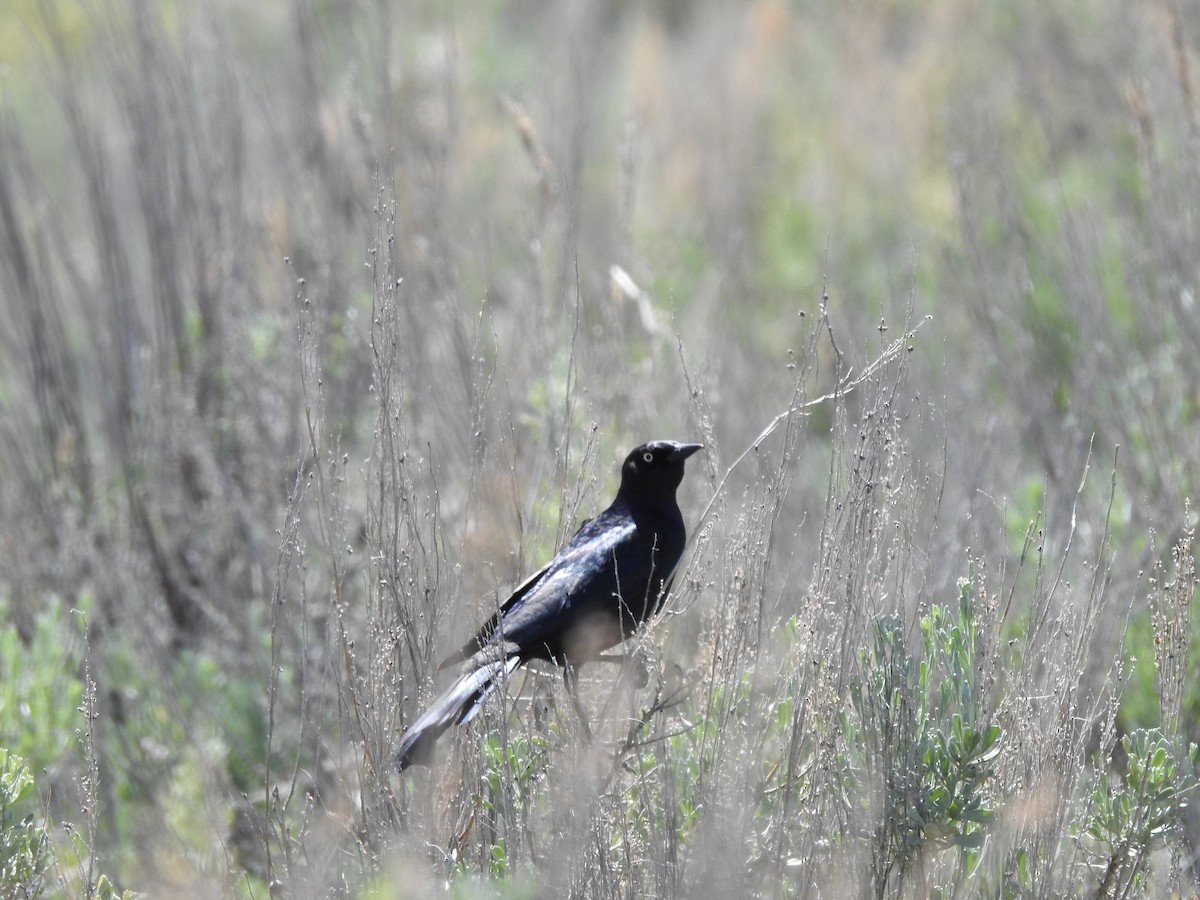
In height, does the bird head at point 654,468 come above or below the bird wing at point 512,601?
Result: above

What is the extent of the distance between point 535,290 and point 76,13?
10762 mm

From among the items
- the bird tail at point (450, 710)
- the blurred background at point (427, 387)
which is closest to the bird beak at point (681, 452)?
the blurred background at point (427, 387)

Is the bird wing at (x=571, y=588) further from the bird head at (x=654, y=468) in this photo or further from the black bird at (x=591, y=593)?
the bird head at (x=654, y=468)

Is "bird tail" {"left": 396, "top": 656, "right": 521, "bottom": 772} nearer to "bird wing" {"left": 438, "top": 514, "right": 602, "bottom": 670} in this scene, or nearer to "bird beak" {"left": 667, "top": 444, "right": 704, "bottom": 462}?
"bird wing" {"left": 438, "top": 514, "right": 602, "bottom": 670}

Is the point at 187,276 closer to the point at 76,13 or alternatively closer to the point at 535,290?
the point at 535,290

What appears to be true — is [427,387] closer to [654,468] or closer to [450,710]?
[654,468]

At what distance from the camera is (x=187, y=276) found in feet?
21.9

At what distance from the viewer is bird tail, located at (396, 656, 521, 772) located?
3.02 m

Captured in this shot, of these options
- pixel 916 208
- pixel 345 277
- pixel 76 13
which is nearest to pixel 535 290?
pixel 345 277

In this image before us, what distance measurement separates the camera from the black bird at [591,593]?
10.3 feet

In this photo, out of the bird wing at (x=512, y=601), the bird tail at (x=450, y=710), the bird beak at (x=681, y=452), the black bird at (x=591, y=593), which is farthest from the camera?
the bird beak at (x=681, y=452)

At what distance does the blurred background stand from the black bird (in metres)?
0.09

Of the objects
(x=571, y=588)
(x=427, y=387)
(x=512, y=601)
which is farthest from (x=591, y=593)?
(x=427, y=387)

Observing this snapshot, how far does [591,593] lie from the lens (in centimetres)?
342
